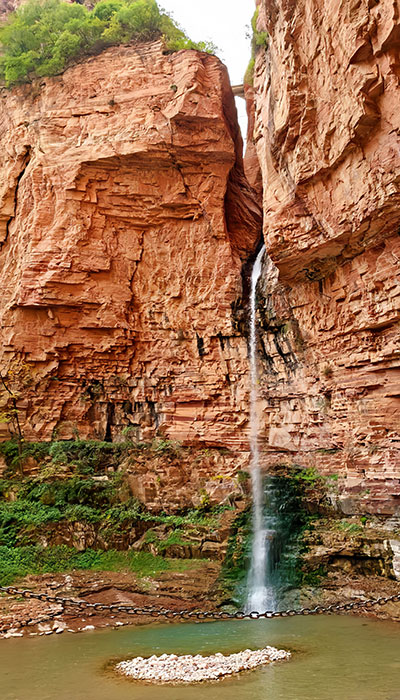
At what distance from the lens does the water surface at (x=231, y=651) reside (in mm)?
6121

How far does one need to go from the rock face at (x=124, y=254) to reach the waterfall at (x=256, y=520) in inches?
15.6

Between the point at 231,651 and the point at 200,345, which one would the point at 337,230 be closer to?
the point at 200,345

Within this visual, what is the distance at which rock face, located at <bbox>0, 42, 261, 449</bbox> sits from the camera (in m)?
18.0

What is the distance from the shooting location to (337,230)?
13.3m

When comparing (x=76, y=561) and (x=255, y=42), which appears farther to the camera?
(x=255, y=42)

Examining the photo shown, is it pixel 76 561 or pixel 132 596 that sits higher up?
pixel 76 561

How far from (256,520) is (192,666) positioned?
7449 millimetres


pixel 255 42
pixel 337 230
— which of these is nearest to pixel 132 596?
pixel 337 230

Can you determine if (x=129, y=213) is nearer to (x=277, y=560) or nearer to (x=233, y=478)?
(x=233, y=478)

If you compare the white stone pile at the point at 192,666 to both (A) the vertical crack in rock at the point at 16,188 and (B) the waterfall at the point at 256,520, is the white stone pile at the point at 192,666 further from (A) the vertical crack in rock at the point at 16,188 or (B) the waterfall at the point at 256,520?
(A) the vertical crack in rock at the point at 16,188

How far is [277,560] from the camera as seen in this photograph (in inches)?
503

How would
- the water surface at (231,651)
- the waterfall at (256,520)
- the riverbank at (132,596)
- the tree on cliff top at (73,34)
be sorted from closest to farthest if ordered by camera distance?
the water surface at (231,651) < the riverbank at (132,596) < the waterfall at (256,520) < the tree on cliff top at (73,34)

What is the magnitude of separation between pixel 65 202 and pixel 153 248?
11.7 ft

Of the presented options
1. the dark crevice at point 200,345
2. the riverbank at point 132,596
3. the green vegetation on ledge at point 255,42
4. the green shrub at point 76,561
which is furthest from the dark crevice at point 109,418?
the green vegetation on ledge at point 255,42
